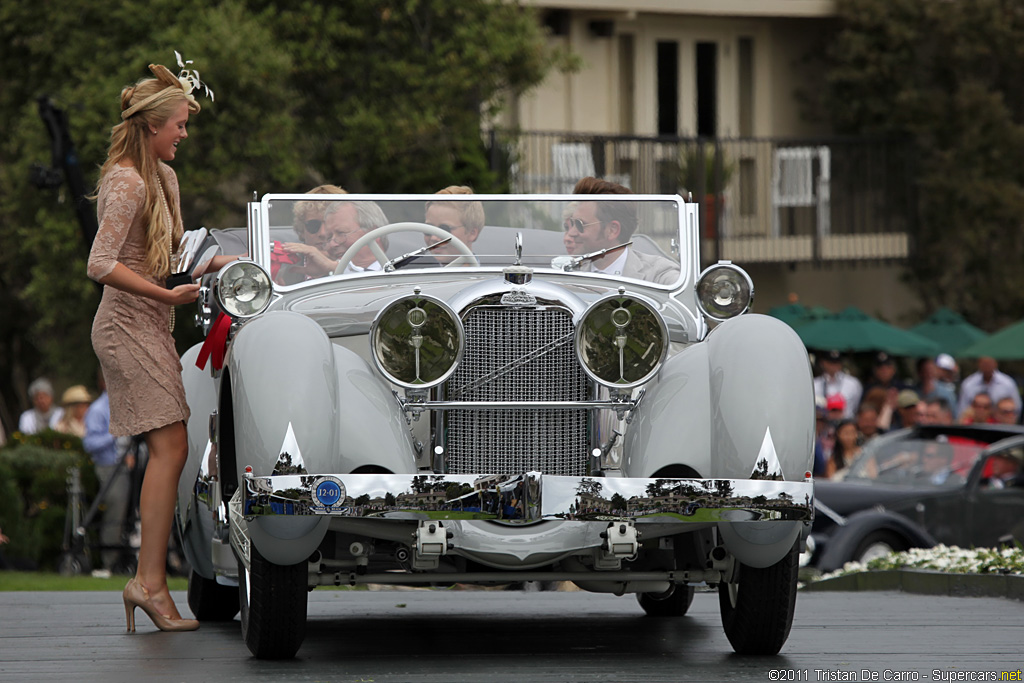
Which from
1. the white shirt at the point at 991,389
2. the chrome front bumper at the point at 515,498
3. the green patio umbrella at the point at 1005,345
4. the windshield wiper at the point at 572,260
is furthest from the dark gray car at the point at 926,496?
the chrome front bumper at the point at 515,498

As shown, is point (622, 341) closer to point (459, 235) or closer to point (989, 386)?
point (459, 235)

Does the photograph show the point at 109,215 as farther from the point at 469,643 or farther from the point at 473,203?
the point at 469,643

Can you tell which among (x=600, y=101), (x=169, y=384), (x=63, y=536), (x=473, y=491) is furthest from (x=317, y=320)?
(x=600, y=101)

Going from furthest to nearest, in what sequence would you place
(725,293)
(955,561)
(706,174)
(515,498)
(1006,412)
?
(706,174)
(1006,412)
(955,561)
(725,293)
(515,498)

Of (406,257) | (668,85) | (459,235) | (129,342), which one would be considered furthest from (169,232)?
(668,85)

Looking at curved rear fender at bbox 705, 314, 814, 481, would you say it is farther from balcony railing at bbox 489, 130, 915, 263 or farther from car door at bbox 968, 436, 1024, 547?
balcony railing at bbox 489, 130, 915, 263

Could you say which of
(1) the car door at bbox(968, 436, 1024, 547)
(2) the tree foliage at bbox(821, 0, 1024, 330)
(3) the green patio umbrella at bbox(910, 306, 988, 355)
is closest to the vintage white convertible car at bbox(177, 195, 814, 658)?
(1) the car door at bbox(968, 436, 1024, 547)

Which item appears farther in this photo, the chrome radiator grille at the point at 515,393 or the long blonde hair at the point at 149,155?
the long blonde hair at the point at 149,155

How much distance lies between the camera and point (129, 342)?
22.6 feet

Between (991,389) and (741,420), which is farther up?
(741,420)

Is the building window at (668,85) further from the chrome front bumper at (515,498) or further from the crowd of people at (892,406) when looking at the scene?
the chrome front bumper at (515,498)

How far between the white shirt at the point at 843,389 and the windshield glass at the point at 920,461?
12.0 feet

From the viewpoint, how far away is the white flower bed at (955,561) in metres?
9.44

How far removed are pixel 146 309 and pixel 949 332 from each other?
60.3ft
